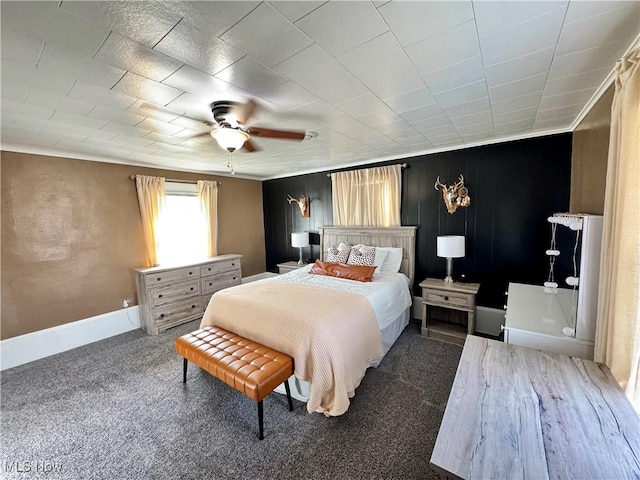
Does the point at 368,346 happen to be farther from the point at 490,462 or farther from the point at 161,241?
the point at 161,241

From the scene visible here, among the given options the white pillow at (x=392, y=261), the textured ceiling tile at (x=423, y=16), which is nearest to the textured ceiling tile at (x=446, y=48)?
the textured ceiling tile at (x=423, y=16)

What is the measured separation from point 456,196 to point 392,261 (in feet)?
4.16

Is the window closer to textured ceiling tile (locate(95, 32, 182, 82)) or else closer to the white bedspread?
the white bedspread

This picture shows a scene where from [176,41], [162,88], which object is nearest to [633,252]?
[176,41]

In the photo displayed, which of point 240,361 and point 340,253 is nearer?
point 240,361

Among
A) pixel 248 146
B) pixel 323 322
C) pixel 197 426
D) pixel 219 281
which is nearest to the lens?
pixel 197 426

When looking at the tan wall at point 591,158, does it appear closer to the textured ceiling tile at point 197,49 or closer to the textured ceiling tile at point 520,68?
the textured ceiling tile at point 520,68

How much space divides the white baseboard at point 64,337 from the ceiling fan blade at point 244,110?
11.5ft

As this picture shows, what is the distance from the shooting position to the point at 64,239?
330cm

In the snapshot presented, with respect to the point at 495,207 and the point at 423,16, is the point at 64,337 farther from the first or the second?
the point at 495,207

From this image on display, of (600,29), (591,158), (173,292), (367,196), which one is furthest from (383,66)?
(173,292)

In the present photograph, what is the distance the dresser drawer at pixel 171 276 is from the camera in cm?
367

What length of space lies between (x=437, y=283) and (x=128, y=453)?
11.6ft

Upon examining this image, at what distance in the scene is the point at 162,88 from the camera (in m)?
1.74
